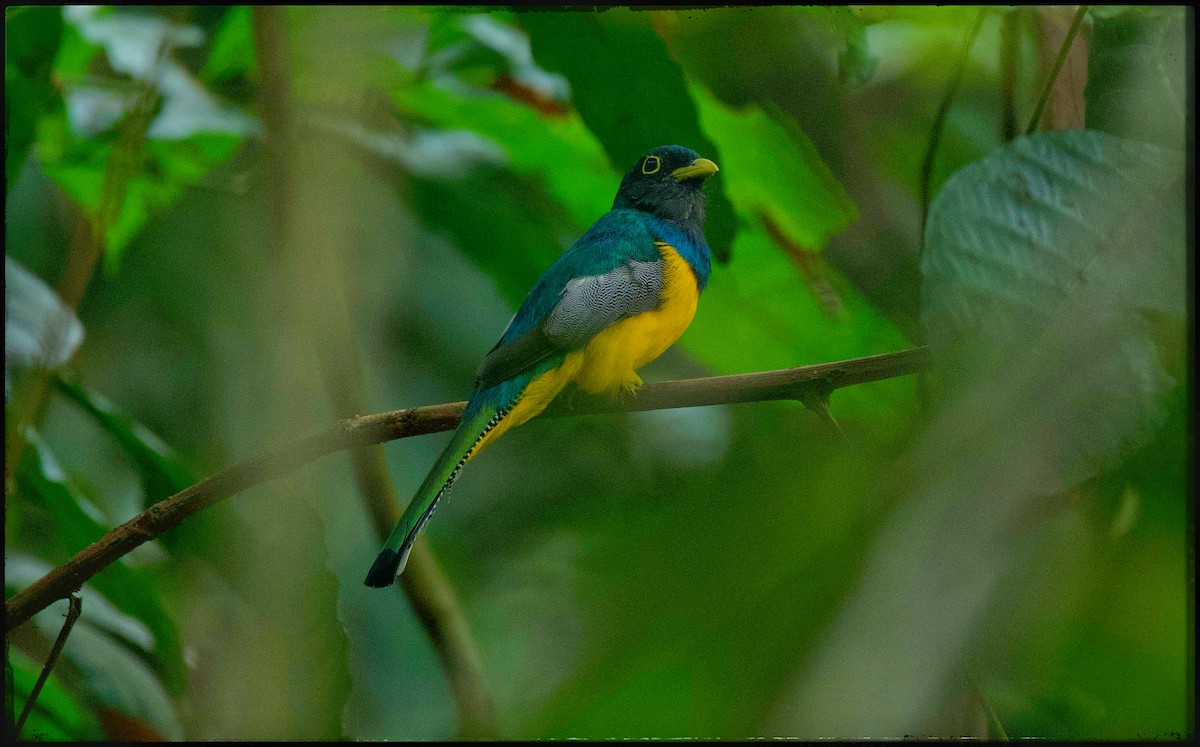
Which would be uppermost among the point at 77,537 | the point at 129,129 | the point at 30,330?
the point at 129,129

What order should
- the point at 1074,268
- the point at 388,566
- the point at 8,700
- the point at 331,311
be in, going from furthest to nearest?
the point at 331,311
the point at 8,700
the point at 388,566
the point at 1074,268

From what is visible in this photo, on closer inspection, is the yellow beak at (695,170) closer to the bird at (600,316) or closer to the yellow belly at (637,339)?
the bird at (600,316)

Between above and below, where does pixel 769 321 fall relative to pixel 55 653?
above

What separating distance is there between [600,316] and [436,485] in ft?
1.15

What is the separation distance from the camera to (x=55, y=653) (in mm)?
1519

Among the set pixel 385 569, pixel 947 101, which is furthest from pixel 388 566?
pixel 947 101

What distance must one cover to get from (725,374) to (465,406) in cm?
40

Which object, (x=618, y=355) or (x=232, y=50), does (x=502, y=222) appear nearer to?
(x=618, y=355)

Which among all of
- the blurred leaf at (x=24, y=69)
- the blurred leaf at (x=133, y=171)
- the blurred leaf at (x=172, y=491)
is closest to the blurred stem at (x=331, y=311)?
the blurred leaf at (x=133, y=171)

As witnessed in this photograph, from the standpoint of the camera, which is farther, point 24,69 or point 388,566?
point 24,69

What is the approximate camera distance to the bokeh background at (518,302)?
4.37 ft

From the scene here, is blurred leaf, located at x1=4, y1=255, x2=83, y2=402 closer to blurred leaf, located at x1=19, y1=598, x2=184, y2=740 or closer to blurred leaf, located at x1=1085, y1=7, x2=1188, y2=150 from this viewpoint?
blurred leaf, located at x1=19, y1=598, x2=184, y2=740

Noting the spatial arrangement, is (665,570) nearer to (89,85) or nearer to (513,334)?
(513,334)

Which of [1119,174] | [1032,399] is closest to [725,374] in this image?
[1032,399]
